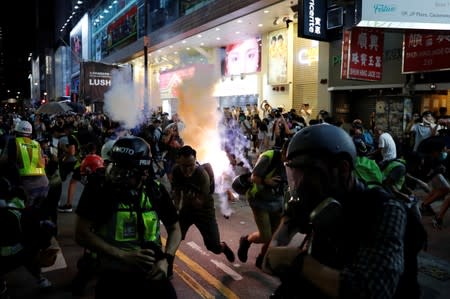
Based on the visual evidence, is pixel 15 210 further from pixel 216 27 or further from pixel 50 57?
pixel 50 57

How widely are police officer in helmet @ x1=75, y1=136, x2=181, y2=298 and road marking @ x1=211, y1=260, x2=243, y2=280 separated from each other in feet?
7.76

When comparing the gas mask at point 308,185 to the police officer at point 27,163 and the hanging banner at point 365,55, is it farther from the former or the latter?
the hanging banner at point 365,55

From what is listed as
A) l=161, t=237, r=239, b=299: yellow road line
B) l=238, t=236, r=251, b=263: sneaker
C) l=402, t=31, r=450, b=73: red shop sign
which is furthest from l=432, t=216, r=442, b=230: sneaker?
l=402, t=31, r=450, b=73: red shop sign

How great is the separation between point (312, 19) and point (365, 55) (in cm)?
229

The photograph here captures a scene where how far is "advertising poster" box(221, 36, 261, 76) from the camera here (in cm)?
2183

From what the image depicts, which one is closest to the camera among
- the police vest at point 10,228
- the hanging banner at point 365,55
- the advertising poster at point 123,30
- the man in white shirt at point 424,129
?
the police vest at point 10,228

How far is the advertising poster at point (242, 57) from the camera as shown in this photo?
71.6 feet

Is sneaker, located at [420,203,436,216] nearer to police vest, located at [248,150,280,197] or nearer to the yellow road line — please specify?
police vest, located at [248,150,280,197]

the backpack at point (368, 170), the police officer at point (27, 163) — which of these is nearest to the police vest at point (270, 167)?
the backpack at point (368, 170)

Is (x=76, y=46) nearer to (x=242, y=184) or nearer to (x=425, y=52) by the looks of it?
(x=425, y=52)

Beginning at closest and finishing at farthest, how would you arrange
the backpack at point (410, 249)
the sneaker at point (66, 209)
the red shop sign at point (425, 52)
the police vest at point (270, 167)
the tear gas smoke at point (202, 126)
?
the backpack at point (410, 249) → the police vest at point (270, 167) → the sneaker at point (66, 209) → the tear gas smoke at point (202, 126) → the red shop sign at point (425, 52)

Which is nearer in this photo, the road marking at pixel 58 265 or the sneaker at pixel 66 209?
the road marking at pixel 58 265

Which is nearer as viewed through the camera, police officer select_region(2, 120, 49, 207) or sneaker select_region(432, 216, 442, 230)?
police officer select_region(2, 120, 49, 207)

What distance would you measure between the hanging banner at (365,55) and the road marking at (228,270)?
31.8 feet
